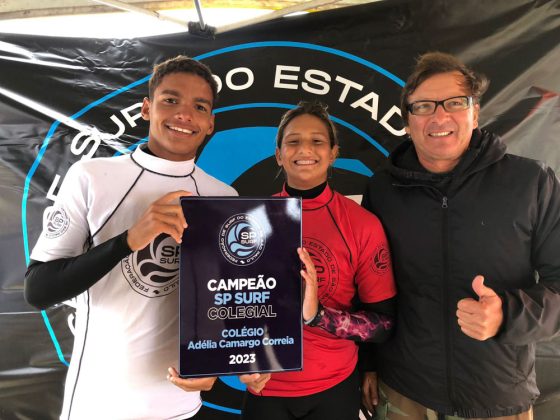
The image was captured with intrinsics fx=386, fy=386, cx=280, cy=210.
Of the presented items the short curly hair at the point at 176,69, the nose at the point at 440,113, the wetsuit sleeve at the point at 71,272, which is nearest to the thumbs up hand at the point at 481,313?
the nose at the point at 440,113

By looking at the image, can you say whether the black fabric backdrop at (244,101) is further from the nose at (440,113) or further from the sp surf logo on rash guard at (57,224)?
the sp surf logo on rash guard at (57,224)

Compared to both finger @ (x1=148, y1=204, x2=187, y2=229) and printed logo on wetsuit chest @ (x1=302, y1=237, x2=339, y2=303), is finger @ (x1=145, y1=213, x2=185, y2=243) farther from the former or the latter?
printed logo on wetsuit chest @ (x1=302, y1=237, x2=339, y2=303)

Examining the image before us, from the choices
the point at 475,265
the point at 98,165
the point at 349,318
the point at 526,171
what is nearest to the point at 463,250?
the point at 475,265

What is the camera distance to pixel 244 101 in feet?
6.77

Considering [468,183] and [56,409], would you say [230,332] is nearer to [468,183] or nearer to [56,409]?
[468,183]

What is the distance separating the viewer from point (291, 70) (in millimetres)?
2041

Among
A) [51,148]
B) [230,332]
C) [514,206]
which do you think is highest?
[51,148]

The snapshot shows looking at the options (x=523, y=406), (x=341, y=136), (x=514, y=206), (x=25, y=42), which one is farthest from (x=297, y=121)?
(x=25, y=42)

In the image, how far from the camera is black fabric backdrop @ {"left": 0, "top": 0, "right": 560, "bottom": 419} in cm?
197

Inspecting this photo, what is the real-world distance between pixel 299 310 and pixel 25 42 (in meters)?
2.04

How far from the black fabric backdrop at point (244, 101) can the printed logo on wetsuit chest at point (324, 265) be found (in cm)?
77

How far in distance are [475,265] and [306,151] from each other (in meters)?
0.69

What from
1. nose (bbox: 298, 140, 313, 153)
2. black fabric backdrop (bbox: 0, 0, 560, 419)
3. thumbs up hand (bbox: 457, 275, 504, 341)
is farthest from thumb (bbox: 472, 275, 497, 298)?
black fabric backdrop (bbox: 0, 0, 560, 419)

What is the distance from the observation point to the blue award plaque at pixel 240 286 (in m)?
1.10
